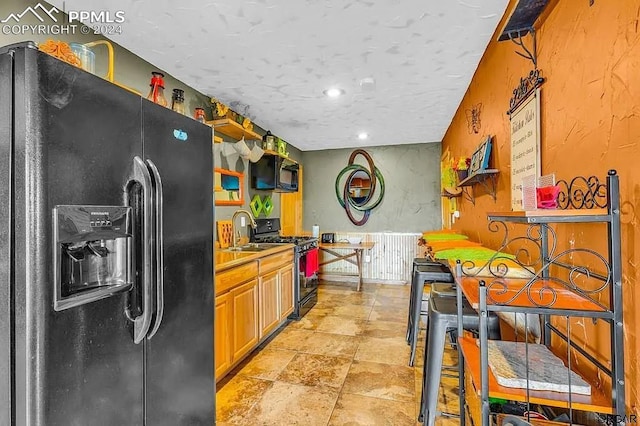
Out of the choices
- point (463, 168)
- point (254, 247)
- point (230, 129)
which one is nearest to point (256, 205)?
point (254, 247)

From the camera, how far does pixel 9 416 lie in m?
0.85

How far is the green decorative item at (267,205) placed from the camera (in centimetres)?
446

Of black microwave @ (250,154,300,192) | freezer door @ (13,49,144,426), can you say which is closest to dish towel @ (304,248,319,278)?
black microwave @ (250,154,300,192)

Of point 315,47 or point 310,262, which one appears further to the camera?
point 310,262

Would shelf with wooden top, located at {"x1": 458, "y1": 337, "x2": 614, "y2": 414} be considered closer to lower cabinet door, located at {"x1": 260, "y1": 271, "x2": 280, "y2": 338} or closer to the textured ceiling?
the textured ceiling

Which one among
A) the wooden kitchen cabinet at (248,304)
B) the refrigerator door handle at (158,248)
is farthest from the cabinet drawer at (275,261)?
the refrigerator door handle at (158,248)

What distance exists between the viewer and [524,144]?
5.33 feet

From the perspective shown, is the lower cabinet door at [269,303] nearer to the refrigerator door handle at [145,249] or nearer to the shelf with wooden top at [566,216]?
the refrigerator door handle at [145,249]

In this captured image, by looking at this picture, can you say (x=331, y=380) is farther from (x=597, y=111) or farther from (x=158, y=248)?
(x=597, y=111)

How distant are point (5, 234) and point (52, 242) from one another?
0.38 ft

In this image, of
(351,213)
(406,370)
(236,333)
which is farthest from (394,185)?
(236,333)

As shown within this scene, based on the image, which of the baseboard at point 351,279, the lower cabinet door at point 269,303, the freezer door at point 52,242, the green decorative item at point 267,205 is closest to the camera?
the freezer door at point 52,242

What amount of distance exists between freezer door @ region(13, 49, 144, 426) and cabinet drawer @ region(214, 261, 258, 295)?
1148 millimetres

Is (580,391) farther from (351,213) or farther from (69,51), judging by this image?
(351,213)
